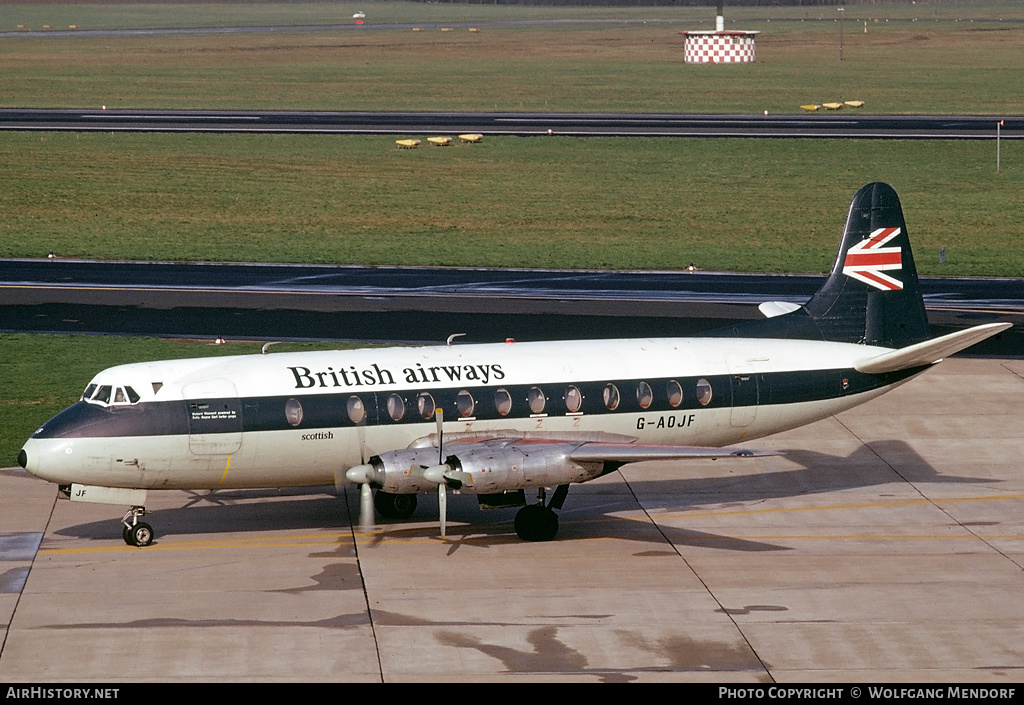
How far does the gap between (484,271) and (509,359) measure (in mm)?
30459

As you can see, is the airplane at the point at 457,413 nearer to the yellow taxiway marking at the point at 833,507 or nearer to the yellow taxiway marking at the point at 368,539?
the yellow taxiway marking at the point at 368,539

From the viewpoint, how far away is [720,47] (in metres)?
143

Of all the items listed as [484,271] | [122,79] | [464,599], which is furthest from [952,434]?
[122,79]

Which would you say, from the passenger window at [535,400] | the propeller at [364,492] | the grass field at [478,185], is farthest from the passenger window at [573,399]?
the grass field at [478,185]

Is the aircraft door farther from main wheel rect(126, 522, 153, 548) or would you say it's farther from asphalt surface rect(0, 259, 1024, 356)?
asphalt surface rect(0, 259, 1024, 356)

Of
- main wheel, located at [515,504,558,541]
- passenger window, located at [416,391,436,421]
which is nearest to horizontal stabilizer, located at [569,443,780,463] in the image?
main wheel, located at [515,504,558,541]

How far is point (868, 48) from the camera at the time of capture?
16275cm

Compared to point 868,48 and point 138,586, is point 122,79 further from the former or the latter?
point 138,586

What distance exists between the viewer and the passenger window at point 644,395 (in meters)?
30.8

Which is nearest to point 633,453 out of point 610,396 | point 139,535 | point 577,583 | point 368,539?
point 577,583

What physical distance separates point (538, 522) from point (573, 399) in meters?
2.68

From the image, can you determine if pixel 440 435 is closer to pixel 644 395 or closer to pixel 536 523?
pixel 536 523

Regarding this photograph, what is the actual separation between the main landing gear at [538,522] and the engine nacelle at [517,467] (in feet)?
4.55

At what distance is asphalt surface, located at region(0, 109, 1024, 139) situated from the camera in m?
94.8
